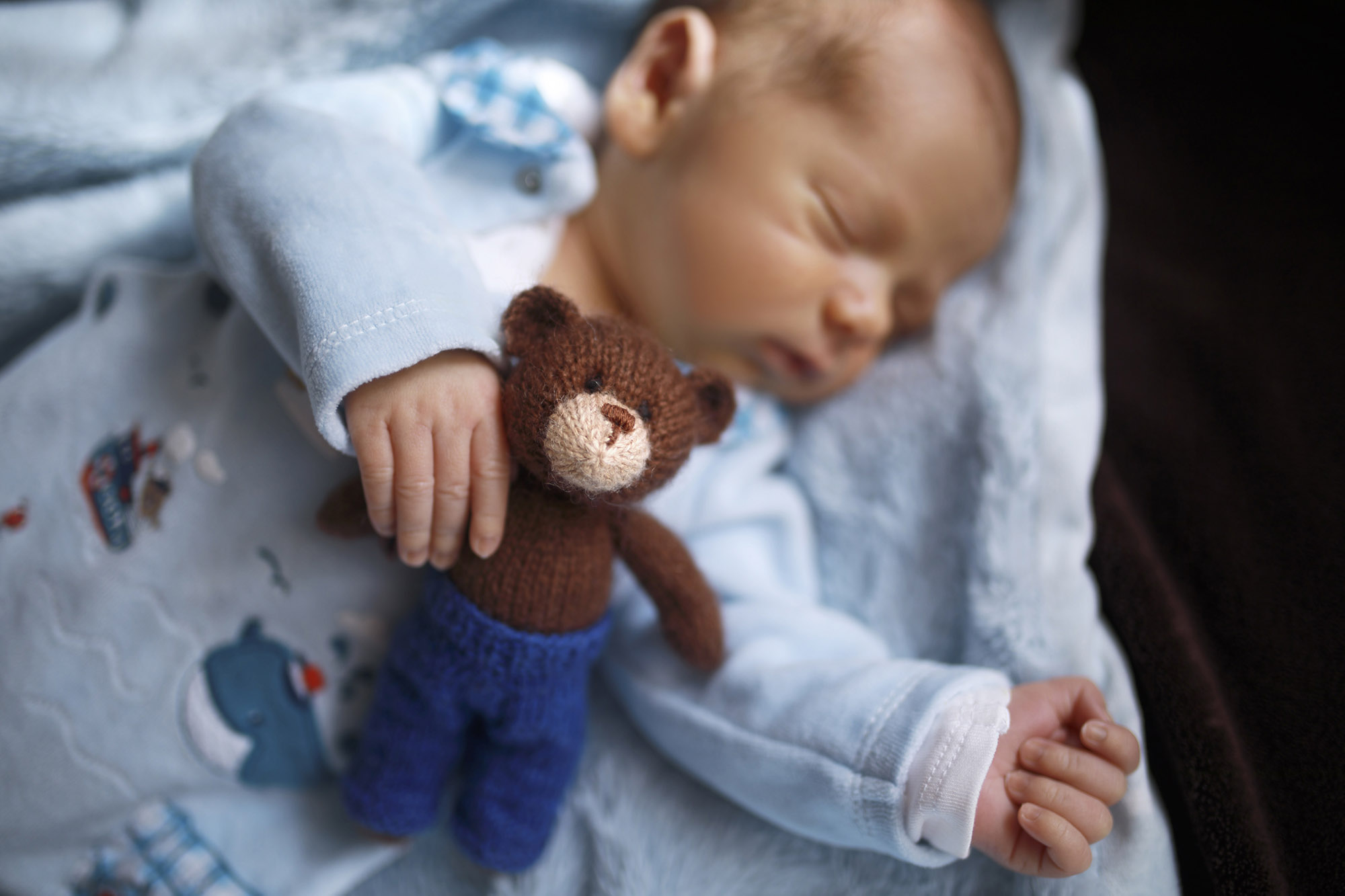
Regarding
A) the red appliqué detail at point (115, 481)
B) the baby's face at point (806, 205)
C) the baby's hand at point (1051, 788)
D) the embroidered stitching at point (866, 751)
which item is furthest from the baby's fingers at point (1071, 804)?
the red appliqué detail at point (115, 481)

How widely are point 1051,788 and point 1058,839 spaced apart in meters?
0.04

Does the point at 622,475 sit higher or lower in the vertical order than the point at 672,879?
higher

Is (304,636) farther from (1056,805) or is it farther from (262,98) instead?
(1056,805)

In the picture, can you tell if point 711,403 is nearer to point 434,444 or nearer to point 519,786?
point 434,444

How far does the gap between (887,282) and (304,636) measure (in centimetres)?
77

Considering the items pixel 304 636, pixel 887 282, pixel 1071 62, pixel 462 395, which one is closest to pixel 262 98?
pixel 462 395

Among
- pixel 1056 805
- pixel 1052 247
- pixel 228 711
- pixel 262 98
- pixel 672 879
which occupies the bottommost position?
pixel 672 879

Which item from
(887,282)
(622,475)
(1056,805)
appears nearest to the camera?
(622,475)

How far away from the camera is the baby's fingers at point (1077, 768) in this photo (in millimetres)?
735

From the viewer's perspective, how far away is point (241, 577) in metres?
0.91

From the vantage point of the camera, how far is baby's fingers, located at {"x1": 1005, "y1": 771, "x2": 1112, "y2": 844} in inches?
28.2

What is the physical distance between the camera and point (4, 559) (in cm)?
96

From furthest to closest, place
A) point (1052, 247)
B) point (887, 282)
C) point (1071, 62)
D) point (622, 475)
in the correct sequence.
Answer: point (1071, 62), point (1052, 247), point (887, 282), point (622, 475)

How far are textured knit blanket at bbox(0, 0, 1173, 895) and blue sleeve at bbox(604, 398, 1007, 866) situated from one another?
8 centimetres
